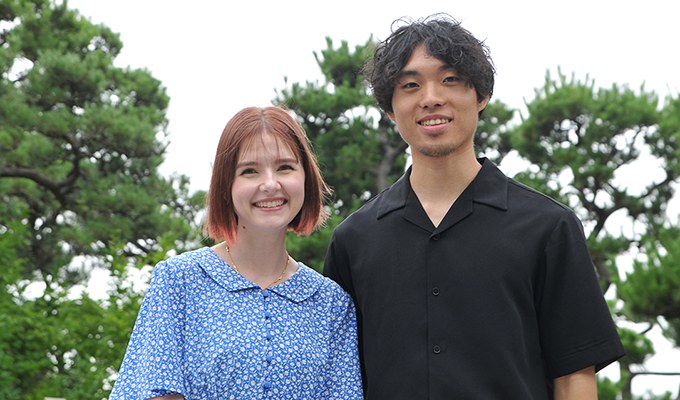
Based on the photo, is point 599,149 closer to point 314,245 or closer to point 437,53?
point 314,245

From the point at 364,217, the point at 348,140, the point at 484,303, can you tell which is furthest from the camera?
the point at 348,140

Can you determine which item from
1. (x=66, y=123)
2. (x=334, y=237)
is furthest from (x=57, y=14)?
(x=334, y=237)

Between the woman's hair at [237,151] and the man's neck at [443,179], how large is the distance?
373 millimetres

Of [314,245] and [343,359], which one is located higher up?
Answer: [314,245]

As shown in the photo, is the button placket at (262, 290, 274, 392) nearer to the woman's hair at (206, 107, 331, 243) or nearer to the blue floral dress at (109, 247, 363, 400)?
the blue floral dress at (109, 247, 363, 400)

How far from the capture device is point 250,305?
6.99ft

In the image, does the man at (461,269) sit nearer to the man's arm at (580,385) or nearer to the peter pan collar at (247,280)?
the man's arm at (580,385)

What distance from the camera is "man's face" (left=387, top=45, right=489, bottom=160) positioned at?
2.17 meters

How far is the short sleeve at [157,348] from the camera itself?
1.94m

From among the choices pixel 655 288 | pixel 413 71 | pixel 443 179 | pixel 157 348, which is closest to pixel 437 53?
pixel 413 71

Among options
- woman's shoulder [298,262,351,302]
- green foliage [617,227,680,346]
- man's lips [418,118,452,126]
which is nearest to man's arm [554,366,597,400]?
woman's shoulder [298,262,351,302]

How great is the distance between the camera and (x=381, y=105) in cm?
242

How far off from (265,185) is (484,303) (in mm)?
767

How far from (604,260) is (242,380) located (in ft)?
26.5
